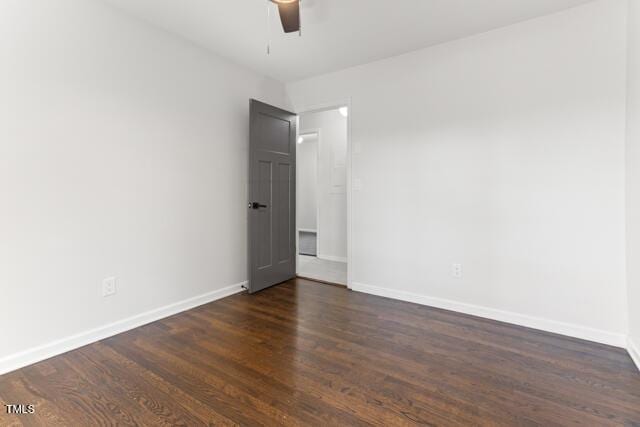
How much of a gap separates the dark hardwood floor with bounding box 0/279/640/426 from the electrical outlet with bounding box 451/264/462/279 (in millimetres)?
405

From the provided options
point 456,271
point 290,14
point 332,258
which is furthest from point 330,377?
point 332,258

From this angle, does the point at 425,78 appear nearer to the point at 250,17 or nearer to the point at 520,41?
the point at 520,41

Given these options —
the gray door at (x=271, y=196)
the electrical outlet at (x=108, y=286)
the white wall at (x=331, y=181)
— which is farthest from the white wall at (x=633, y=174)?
the electrical outlet at (x=108, y=286)

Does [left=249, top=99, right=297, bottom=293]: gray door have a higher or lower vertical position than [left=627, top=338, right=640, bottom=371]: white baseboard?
higher

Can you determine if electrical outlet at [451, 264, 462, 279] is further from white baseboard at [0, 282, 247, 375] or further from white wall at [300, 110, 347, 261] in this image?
white baseboard at [0, 282, 247, 375]

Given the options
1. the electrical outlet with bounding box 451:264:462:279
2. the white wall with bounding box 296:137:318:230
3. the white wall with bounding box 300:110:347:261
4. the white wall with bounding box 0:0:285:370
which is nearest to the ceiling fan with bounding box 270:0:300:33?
the white wall with bounding box 0:0:285:370

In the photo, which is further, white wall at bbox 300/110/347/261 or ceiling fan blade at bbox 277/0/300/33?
white wall at bbox 300/110/347/261

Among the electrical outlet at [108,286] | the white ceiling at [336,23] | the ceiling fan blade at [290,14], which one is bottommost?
the electrical outlet at [108,286]

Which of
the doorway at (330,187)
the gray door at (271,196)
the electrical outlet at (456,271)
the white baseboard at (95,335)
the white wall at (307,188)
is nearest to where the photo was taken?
the white baseboard at (95,335)

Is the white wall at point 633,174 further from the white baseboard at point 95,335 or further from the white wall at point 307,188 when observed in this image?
the white wall at point 307,188

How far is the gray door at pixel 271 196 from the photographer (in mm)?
3359

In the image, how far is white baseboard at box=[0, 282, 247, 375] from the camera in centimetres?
195

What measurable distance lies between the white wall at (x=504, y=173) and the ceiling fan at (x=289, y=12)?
5.28 feet

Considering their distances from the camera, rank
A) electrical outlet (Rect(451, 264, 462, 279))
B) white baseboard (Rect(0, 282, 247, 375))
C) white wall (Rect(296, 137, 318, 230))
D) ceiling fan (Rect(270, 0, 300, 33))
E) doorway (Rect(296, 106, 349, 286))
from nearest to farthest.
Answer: ceiling fan (Rect(270, 0, 300, 33)) < white baseboard (Rect(0, 282, 247, 375)) < electrical outlet (Rect(451, 264, 462, 279)) < doorway (Rect(296, 106, 349, 286)) < white wall (Rect(296, 137, 318, 230))
